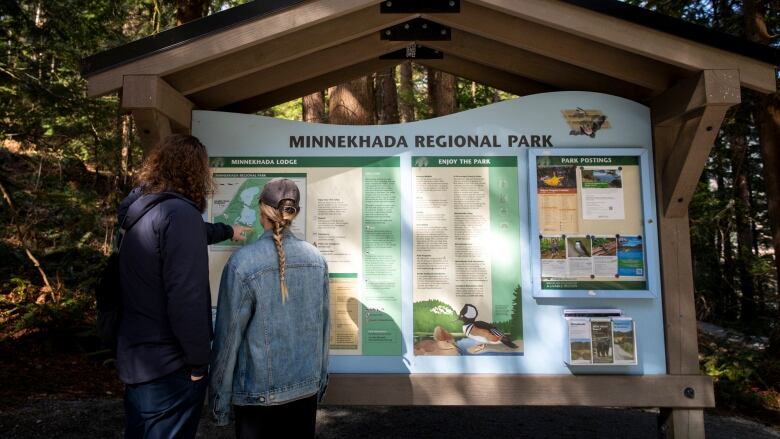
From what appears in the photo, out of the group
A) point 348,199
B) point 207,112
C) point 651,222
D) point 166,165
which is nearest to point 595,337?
point 651,222

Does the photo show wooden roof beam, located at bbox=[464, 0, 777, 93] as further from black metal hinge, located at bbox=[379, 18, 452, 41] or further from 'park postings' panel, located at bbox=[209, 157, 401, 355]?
'park postings' panel, located at bbox=[209, 157, 401, 355]

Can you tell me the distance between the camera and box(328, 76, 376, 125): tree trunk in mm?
6723

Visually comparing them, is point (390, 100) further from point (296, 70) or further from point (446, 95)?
point (296, 70)

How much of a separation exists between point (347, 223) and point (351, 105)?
3.61 m

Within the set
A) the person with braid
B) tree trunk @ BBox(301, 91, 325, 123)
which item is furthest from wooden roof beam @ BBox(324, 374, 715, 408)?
tree trunk @ BBox(301, 91, 325, 123)

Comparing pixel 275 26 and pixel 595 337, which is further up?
pixel 275 26

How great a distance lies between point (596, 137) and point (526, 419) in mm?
3124

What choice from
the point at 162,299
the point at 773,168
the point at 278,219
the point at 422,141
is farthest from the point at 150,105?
the point at 773,168

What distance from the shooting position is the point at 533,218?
3410mm

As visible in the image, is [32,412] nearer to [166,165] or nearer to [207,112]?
[207,112]

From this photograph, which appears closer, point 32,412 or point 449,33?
point 449,33

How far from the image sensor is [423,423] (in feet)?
16.5

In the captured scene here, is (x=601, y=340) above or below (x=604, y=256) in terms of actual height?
below

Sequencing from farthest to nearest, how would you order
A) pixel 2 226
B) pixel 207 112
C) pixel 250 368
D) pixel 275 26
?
pixel 2 226
pixel 207 112
pixel 275 26
pixel 250 368
